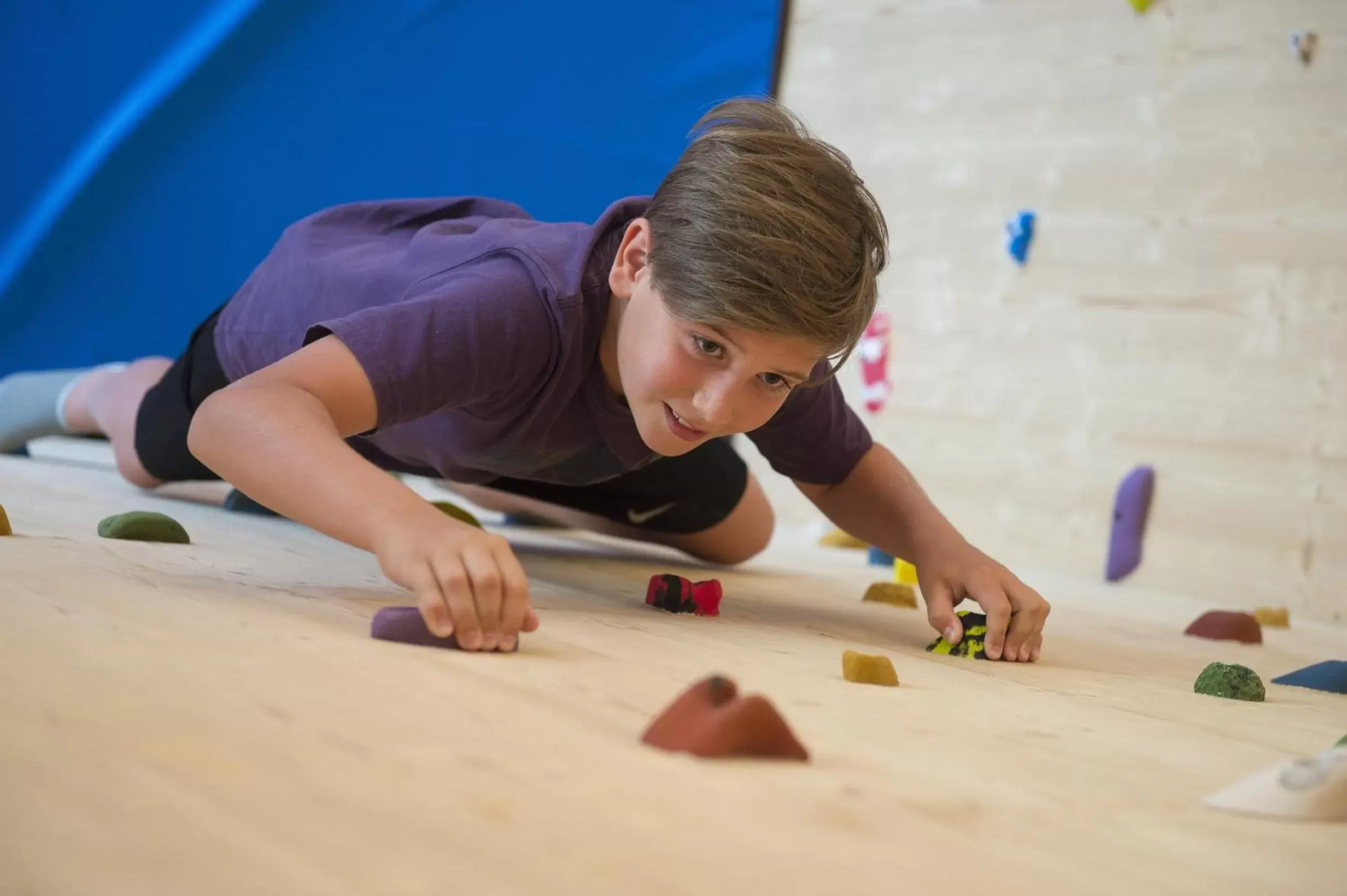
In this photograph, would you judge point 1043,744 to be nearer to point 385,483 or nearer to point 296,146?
point 385,483

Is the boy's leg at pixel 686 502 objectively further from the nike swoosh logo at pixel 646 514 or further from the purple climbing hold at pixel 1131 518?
the purple climbing hold at pixel 1131 518

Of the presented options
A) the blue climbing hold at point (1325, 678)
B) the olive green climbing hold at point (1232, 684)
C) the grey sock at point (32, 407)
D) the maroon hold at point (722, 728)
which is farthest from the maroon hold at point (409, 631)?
the grey sock at point (32, 407)

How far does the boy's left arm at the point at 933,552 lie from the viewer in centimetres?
114

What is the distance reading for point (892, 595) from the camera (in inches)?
60.7

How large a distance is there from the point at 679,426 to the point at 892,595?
555 mm

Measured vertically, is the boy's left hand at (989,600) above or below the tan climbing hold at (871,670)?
above

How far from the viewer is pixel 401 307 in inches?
40.3

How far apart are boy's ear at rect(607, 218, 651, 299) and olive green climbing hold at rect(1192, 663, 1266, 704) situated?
57 cm

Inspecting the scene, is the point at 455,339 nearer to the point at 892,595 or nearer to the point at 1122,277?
the point at 892,595

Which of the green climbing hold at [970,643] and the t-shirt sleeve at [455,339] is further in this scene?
the green climbing hold at [970,643]

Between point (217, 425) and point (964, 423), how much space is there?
1.71 meters

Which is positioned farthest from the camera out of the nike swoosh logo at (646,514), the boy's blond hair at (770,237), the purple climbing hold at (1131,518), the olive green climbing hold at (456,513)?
the purple climbing hold at (1131,518)

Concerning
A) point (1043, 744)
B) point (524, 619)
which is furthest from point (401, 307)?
point (1043, 744)

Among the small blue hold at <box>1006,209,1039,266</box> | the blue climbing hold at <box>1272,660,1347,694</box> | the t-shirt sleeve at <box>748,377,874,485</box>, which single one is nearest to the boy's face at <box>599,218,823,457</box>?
the t-shirt sleeve at <box>748,377,874,485</box>
